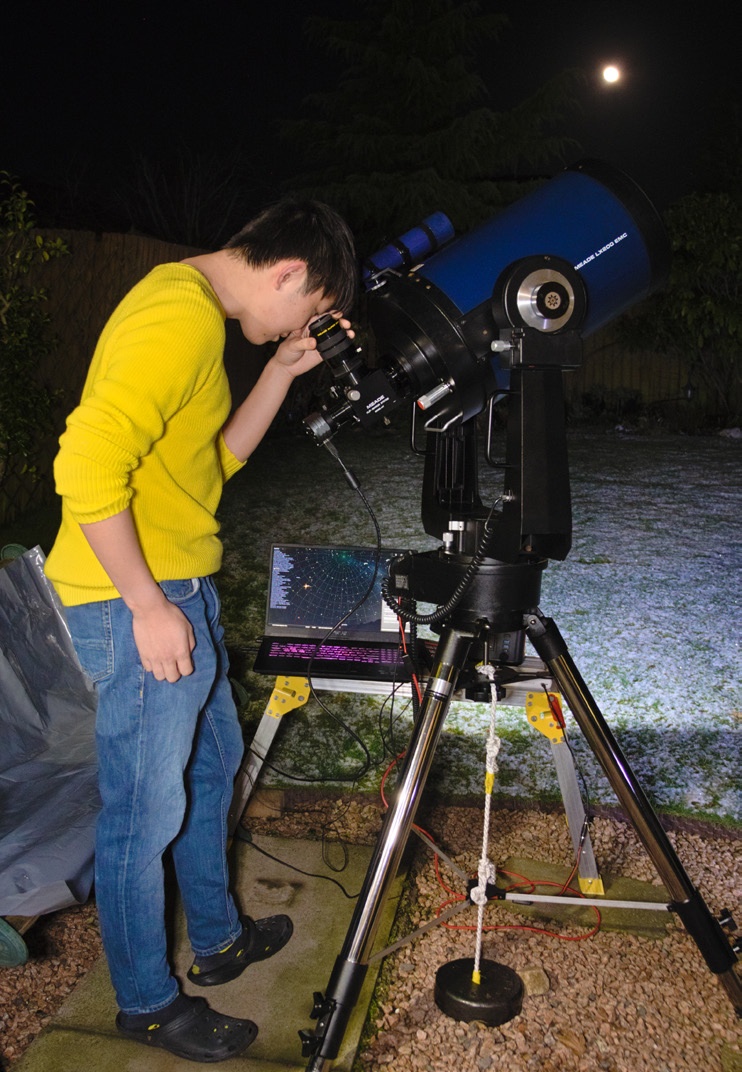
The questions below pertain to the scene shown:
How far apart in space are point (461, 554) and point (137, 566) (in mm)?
650

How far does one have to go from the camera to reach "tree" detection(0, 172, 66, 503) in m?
4.32

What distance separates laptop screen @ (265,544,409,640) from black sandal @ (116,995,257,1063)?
3.34ft

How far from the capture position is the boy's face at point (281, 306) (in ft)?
4.96

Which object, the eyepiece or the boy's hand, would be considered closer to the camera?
the boy's hand

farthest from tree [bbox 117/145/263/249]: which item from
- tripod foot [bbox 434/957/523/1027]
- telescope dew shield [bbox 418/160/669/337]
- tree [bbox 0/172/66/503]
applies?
tripod foot [bbox 434/957/523/1027]

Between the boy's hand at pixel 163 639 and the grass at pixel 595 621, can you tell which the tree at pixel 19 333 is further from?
Answer: the boy's hand at pixel 163 639

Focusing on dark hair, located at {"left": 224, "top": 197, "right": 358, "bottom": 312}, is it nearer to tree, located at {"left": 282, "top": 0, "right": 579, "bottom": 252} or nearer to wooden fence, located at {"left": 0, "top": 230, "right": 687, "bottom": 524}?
wooden fence, located at {"left": 0, "top": 230, "right": 687, "bottom": 524}

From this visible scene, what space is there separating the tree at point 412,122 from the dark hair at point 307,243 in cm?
979

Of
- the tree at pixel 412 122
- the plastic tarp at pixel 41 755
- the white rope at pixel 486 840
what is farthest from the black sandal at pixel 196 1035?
the tree at pixel 412 122

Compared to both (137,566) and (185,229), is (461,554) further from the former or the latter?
(185,229)

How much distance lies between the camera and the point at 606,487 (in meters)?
6.42

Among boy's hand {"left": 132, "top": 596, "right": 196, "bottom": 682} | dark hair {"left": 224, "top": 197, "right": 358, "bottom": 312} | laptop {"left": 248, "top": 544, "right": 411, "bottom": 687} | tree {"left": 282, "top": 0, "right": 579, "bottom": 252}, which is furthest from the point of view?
tree {"left": 282, "top": 0, "right": 579, "bottom": 252}

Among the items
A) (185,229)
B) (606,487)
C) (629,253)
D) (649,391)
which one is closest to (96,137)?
(185,229)

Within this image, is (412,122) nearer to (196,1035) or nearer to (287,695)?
(287,695)
